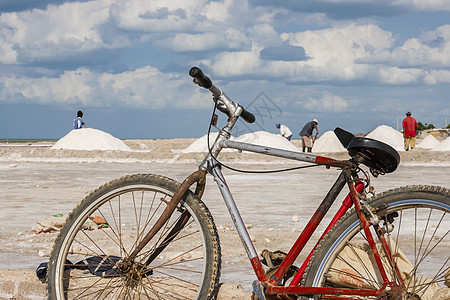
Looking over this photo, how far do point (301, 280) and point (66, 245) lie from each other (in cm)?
135

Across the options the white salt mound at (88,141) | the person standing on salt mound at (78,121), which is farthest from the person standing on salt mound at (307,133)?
the person standing on salt mound at (78,121)

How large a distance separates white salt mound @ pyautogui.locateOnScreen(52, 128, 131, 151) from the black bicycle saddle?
2470 cm

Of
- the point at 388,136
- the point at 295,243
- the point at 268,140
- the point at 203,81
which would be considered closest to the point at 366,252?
the point at 295,243

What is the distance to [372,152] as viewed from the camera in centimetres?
282

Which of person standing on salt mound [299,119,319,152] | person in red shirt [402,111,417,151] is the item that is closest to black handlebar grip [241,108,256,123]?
person standing on salt mound [299,119,319,152]

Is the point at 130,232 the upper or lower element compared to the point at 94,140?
lower

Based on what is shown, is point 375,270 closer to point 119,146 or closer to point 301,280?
point 301,280

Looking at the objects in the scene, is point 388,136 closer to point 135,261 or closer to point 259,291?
point 135,261

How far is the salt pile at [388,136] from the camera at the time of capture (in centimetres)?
3114

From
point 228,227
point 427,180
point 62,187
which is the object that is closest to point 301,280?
point 228,227

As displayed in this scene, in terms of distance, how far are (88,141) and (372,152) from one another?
2550 centimetres

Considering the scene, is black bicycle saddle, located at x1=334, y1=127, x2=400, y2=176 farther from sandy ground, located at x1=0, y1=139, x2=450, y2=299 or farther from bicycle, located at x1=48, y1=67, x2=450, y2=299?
sandy ground, located at x1=0, y1=139, x2=450, y2=299

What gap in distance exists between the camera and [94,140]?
27.4 meters

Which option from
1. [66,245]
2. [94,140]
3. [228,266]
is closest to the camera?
[66,245]
